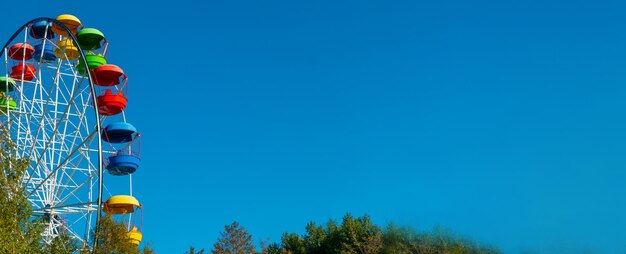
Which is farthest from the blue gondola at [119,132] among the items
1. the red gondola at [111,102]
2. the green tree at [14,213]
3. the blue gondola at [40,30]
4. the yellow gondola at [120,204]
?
the green tree at [14,213]

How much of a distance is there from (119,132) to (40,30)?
693cm

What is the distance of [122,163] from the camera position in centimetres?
3020

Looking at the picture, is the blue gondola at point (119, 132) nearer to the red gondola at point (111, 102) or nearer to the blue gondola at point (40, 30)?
the red gondola at point (111, 102)

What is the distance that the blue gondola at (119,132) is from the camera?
1240 inches

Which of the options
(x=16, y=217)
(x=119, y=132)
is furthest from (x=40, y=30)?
(x=16, y=217)

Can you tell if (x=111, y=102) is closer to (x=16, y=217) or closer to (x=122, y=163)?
(x=122, y=163)

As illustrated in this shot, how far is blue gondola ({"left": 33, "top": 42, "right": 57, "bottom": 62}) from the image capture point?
3516cm

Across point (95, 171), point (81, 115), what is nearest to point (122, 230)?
point (95, 171)

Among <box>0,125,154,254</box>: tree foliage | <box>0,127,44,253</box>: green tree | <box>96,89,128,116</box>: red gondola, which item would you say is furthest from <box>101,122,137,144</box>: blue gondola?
<box>0,127,44,253</box>: green tree

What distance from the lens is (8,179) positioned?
21.7 metres

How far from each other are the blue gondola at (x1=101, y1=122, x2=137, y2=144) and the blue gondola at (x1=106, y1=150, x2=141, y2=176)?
140 cm

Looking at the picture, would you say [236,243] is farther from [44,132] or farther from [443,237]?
[443,237]

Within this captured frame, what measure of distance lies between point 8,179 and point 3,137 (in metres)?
2.21

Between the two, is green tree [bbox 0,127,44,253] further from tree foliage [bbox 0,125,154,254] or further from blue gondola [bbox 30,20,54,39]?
blue gondola [bbox 30,20,54,39]
